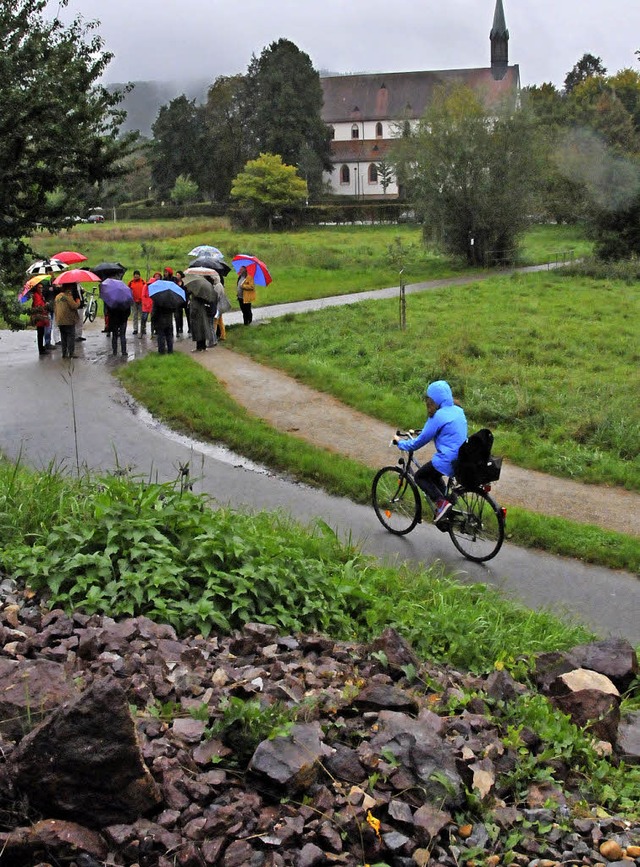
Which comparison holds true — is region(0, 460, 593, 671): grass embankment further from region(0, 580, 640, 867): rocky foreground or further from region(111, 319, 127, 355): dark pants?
region(111, 319, 127, 355): dark pants

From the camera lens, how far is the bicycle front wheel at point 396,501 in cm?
1061

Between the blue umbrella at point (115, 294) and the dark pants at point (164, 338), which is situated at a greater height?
the blue umbrella at point (115, 294)

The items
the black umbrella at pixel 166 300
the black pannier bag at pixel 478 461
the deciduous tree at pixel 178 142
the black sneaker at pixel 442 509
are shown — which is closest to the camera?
the black pannier bag at pixel 478 461

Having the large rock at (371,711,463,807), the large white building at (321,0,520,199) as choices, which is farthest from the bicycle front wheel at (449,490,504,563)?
the large white building at (321,0,520,199)

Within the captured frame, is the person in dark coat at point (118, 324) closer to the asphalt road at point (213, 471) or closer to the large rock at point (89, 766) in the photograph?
the asphalt road at point (213, 471)

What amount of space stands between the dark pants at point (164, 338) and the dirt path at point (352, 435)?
1.96 feet

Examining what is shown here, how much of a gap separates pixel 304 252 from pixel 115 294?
25.2m

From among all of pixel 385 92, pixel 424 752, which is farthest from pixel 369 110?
pixel 424 752

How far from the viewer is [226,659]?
6.02 metres

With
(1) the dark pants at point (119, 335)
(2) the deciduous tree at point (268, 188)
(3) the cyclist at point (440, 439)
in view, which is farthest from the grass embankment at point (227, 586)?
(2) the deciduous tree at point (268, 188)

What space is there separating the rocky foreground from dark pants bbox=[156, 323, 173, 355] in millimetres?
15125

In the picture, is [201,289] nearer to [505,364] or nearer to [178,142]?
[505,364]

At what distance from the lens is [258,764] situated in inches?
183

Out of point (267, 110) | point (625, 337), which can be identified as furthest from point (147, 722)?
point (267, 110)
